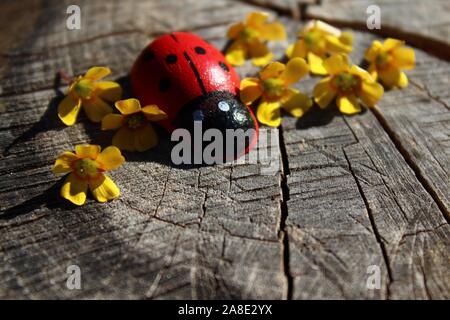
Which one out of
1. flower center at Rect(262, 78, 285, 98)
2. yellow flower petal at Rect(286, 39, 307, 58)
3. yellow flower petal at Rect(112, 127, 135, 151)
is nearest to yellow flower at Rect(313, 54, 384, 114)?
flower center at Rect(262, 78, 285, 98)

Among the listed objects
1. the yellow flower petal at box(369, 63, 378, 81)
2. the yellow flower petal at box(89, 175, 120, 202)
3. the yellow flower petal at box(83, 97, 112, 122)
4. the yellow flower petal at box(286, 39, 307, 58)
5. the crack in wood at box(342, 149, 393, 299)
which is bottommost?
the crack in wood at box(342, 149, 393, 299)

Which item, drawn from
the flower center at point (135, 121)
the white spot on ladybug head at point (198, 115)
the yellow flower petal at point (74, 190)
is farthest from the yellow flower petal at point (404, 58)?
the yellow flower petal at point (74, 190)

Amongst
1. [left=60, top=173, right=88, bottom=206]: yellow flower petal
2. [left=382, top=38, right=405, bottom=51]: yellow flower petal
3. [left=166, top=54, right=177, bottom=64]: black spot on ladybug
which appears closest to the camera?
[left=60, top=173, right=88, bottom=206]: yellow flower petal

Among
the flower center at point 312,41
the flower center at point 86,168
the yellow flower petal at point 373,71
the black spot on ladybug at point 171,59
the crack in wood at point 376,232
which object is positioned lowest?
the crack in wood at point 376,232

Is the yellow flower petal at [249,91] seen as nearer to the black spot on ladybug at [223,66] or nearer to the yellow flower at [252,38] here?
the black spot on ladybug at [223,66]

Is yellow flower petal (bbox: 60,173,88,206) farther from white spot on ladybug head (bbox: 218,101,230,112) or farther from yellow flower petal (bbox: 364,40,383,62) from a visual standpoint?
yellow flower petal (bbox: 364,40,383,62)

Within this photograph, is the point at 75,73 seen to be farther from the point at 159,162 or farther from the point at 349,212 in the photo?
the point at 349,212
